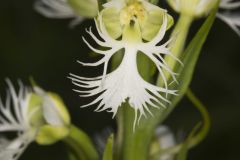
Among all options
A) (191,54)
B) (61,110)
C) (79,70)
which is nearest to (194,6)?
(191,54)

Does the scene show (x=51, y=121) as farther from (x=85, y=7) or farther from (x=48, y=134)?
(x=85, y=7)

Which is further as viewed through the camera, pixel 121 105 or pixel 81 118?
pixel 81 118

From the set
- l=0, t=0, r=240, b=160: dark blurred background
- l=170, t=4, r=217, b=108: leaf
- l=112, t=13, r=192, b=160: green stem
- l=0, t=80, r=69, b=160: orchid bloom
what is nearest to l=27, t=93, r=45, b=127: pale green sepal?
l=0, t=80, r=69, b=160: orchid bloom

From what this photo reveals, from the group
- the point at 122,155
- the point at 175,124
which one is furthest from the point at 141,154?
the point at 175,124

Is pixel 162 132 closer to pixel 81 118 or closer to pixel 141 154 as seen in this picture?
pixel 141 154

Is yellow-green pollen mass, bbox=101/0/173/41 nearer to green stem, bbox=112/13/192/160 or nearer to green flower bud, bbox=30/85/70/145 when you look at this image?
green stem, bbox=112/13/192/160

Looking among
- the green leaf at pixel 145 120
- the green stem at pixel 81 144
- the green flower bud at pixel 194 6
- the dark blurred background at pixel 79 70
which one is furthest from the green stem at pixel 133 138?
the dark blurred background at pixel 79 70
